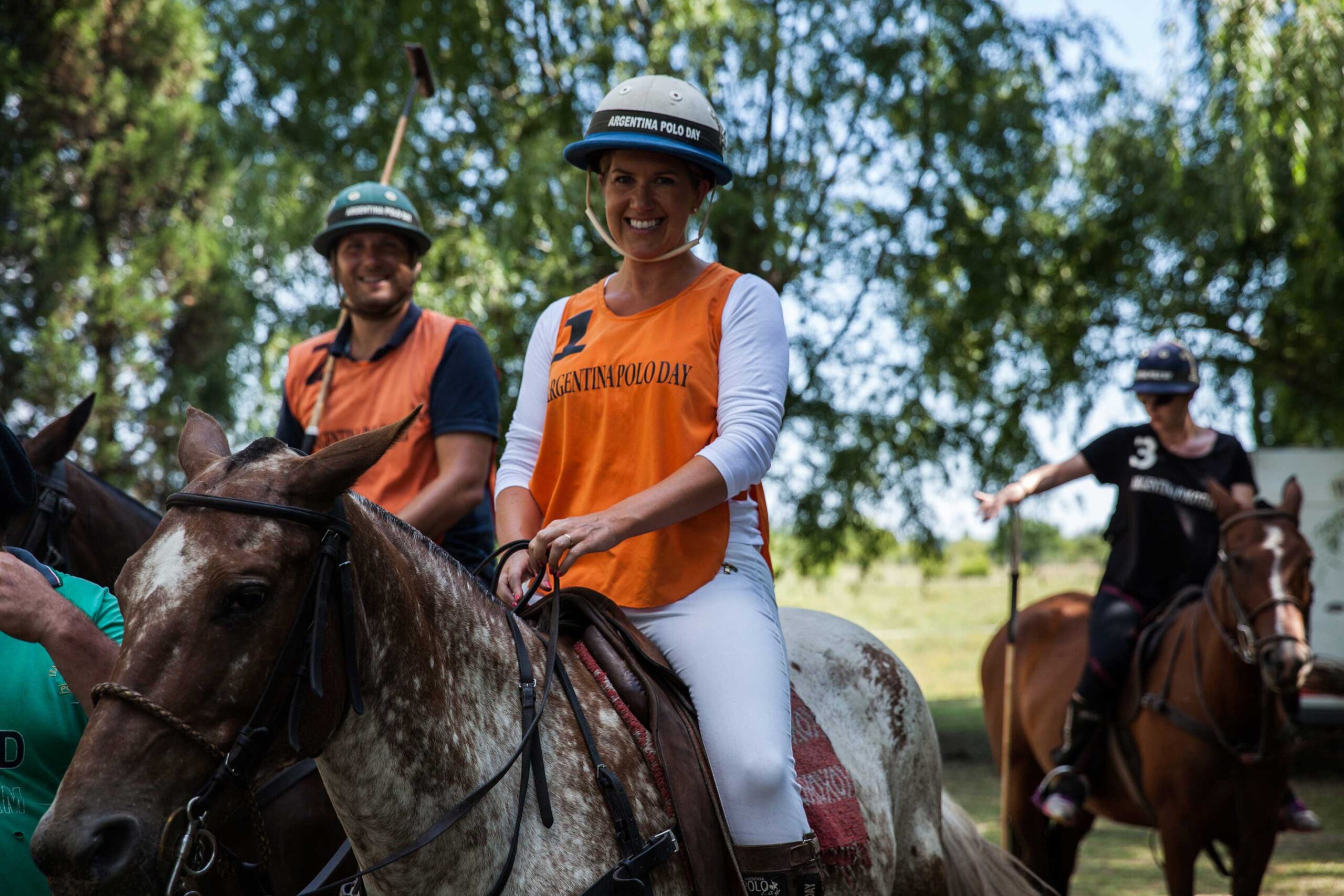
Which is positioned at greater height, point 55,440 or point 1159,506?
point 55,440

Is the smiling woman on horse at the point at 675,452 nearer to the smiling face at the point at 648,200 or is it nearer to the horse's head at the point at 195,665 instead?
the smiling face at the point at 648,200

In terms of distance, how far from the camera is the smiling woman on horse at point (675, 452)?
8.30 feet

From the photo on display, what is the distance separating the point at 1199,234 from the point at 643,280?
9.63 meters

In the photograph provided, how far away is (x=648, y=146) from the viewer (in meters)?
2.80

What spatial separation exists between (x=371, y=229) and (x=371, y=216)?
45 mm

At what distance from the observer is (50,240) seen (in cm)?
1513

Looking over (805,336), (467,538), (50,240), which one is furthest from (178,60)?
(467,538)

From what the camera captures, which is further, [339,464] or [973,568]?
[973,568]

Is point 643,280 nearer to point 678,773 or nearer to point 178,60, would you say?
point 678,773

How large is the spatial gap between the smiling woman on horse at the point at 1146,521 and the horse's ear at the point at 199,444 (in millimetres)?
4616

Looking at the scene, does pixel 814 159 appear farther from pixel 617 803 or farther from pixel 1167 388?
pixel 617 803

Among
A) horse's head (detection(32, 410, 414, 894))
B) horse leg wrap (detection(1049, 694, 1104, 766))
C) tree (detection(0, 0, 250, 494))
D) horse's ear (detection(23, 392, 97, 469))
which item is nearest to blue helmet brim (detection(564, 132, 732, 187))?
horse's head (detection(32, 410, 414, 894))

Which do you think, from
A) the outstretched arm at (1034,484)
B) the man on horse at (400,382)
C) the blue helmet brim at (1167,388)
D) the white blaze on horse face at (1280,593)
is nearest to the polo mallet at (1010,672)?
the outstretched arm at (1034,484)

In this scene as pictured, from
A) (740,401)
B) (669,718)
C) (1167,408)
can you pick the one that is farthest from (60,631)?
(1167,408)
